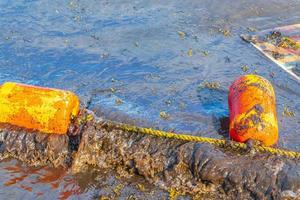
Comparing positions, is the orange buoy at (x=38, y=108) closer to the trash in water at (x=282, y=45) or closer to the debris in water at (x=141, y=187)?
the debris in water at (x=141, y=187)

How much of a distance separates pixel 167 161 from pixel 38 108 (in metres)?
2.11

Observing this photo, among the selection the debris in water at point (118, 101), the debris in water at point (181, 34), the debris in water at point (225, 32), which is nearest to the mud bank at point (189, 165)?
the debris in water at point (118, 101)

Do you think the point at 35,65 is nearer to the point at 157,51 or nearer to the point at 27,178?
the point at 157,51

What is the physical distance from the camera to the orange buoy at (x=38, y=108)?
6.58m

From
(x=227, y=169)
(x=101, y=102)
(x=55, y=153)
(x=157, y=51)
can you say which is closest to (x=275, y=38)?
(x=157, y=51)

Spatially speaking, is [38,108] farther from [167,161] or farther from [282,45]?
[282,45]

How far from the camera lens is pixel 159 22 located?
11641mm

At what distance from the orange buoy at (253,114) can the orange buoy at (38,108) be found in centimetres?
247

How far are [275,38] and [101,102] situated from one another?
16.0ft

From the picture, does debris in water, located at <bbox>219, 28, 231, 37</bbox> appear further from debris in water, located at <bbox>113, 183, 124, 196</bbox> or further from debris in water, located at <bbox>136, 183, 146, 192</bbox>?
debris in water, located at <bbox>113, 183, 124, 196</bbox>

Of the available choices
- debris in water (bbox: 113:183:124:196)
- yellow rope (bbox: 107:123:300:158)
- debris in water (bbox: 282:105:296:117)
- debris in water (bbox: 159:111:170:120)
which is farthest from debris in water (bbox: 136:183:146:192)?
debris in water (bbox: 282:105:296:117)

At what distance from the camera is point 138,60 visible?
9.73m

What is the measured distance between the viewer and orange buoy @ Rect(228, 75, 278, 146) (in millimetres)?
6121

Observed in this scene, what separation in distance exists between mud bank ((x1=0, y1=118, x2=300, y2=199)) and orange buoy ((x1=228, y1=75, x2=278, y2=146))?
0.28m
